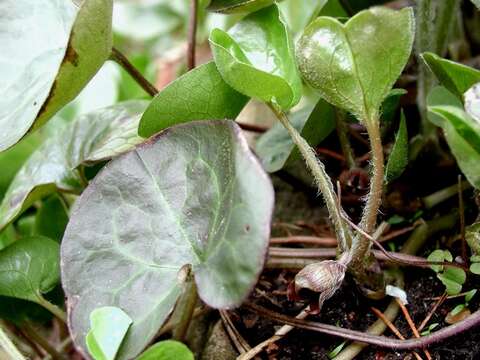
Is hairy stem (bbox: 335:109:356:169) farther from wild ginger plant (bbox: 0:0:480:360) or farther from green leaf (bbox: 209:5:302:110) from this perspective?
green leaf (bbox: 209:5:302:110)

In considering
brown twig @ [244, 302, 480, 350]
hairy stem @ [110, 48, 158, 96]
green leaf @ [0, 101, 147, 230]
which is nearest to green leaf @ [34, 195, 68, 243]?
green leaf @ [0, 101, 147, 230]

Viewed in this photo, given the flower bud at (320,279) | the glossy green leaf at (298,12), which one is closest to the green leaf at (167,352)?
the flower bud at (320,279)

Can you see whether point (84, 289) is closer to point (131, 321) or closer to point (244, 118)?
point (131, 321)

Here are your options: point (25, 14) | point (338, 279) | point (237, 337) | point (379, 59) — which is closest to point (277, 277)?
point (237, 337)

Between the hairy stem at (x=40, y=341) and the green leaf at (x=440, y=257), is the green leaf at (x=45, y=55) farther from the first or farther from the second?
the green leaf at (x=440, y=257)

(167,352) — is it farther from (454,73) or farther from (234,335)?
(454,73)

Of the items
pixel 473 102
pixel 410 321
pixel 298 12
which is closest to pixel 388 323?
pixel 410 321
